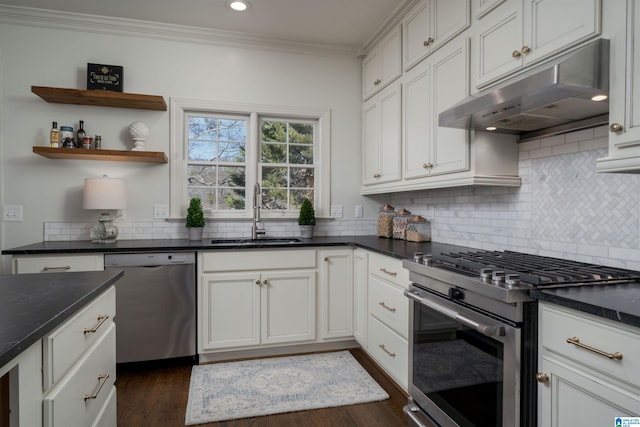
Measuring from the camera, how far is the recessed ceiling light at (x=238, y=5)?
8.76 ft

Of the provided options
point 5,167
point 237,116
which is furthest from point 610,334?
point 5,167

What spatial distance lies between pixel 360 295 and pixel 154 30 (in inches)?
109

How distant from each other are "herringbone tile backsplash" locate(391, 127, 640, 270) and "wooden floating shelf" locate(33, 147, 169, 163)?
2.40 metres

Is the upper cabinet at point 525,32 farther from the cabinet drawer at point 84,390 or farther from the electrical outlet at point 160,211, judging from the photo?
the electrical outlet at point 160,211

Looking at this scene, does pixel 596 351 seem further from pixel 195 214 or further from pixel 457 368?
pixel 195 214

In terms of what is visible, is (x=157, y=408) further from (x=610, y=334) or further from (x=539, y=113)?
(x=539, y=113)

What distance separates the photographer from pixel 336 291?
292cm

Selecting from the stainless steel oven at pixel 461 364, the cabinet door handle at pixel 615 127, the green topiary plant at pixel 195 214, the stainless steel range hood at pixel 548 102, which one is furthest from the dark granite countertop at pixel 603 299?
the green topiary plant at pixel 195 214

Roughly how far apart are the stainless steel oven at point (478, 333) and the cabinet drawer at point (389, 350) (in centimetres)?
14

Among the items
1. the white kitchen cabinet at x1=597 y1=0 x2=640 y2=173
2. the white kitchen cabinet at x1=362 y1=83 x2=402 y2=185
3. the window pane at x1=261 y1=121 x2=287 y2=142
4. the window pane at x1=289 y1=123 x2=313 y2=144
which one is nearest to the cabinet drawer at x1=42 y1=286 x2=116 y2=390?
the white kitchen cabinet at x1=597 y1=0 x2=640 y2=173

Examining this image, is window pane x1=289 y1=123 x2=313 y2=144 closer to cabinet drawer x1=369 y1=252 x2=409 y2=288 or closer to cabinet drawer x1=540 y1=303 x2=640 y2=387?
cabinet drawer x1=369 y1=252 x2=409 y2=288

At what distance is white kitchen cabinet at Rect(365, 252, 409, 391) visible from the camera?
6.97ft

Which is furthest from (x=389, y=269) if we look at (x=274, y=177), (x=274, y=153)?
(x=274, y=153)

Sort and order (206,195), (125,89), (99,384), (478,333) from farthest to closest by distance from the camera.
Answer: (206,195)
(125,89)
(478,333)
(99,384)
